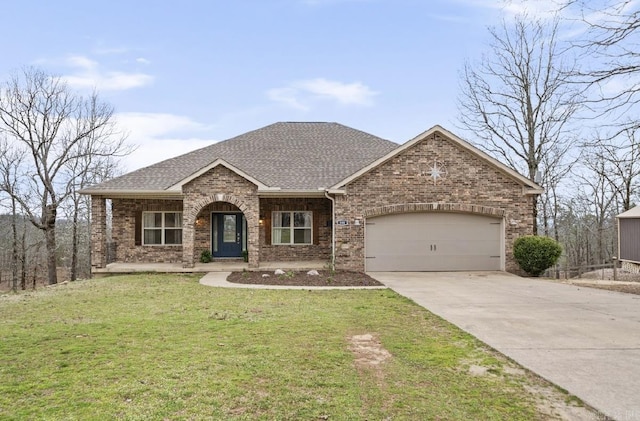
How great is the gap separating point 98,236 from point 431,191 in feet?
41.5

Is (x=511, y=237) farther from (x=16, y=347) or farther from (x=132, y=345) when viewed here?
(x=16, y=347)

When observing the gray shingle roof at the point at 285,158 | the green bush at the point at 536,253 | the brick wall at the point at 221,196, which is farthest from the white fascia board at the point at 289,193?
the green bush at the point at 536,253

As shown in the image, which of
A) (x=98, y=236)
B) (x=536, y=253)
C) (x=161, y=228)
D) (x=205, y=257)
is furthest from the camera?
(x=161, y=228)

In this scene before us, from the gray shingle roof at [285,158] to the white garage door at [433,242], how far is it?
3111 mm

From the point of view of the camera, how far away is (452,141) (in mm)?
14969

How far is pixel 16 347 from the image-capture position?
5.71m

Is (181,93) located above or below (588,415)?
above

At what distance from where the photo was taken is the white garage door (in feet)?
49.5

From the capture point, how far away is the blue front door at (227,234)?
672 inches

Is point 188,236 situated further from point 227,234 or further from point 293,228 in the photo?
point 293,228

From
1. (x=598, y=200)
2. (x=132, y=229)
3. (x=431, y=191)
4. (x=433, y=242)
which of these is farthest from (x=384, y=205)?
(x=598, y=200)

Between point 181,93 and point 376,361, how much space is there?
21427 mm

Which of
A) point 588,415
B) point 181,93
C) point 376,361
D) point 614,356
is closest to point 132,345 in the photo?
point 376,361

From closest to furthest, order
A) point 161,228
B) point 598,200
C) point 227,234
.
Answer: point 161,228 < point 227,234 < point 598,200
